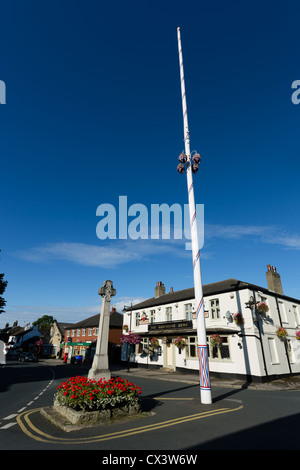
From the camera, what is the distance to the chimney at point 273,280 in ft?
75.5

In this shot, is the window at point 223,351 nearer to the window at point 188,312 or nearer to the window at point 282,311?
the window at point 188,312

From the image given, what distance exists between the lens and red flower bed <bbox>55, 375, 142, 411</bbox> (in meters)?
7.23

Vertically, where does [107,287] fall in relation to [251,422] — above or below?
above

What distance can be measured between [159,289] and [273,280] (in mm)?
14341

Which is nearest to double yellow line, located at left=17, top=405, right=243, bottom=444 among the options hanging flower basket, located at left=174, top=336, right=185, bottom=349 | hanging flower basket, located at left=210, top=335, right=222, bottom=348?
hanging flower basket, located at left=210, top=335, right=222, bottom=348

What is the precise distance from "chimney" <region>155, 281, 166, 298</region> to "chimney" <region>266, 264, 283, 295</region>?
45.0 ft

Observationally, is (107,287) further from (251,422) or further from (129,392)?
(251,422)

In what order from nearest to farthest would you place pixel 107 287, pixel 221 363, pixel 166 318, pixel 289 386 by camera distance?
pixel 107 287 → pixel 289 386 → pixel 221 363 → pixel 166 318

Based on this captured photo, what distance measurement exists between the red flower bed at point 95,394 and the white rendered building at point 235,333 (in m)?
12.9

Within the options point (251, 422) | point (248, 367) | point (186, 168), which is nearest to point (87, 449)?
point (251, 422)

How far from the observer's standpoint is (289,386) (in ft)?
53.4

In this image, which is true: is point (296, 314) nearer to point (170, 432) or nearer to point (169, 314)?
point (169, 314)

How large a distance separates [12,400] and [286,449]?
11.4 metres

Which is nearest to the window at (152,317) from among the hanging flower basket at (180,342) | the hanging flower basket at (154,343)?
the hanging flower basket at (154,343)
